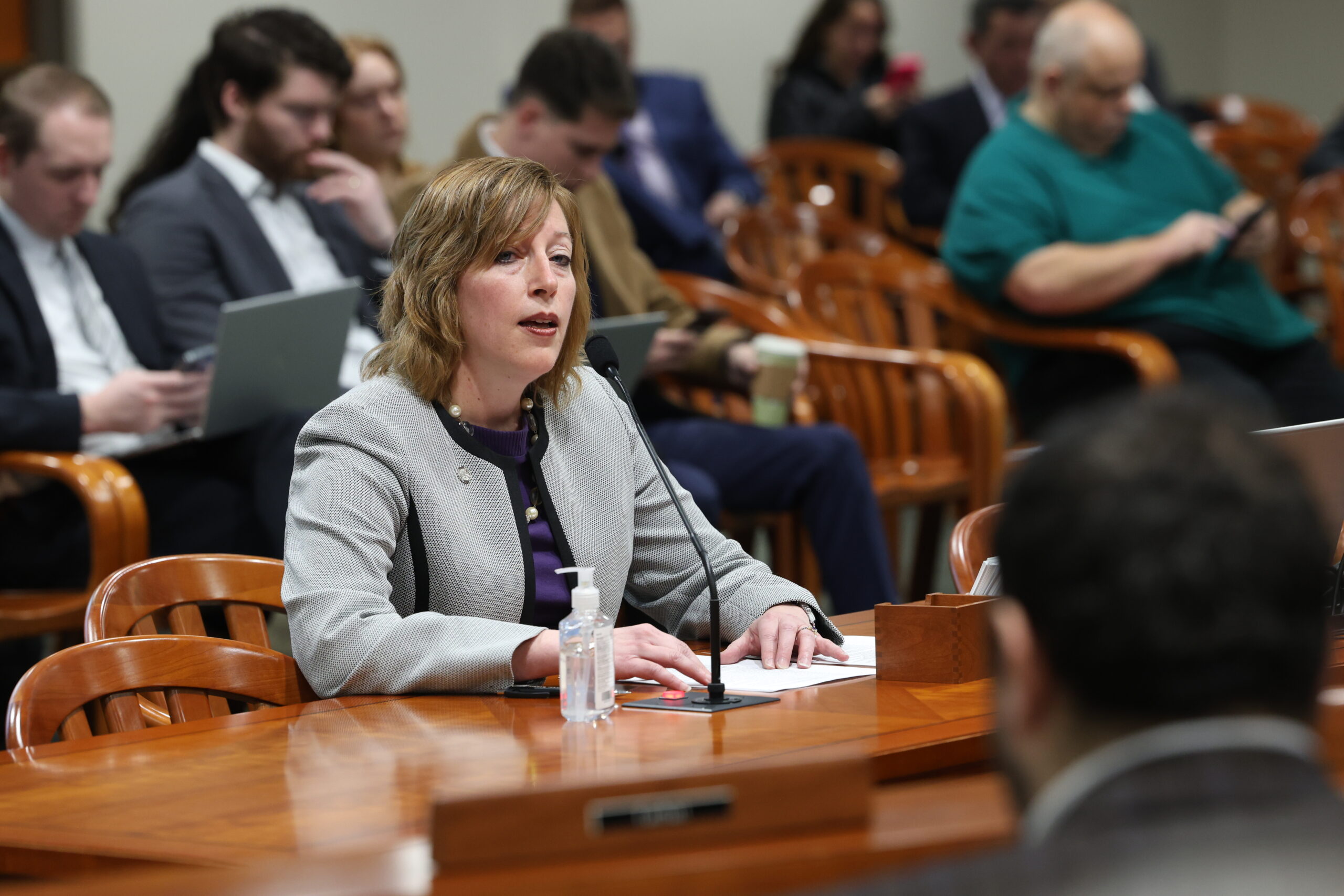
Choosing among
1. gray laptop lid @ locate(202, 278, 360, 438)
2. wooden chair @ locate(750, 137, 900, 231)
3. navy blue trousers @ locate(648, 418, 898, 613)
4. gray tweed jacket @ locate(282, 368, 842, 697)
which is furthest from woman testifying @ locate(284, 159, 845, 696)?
wooden chair @ locate(750, 137, 900, 231)

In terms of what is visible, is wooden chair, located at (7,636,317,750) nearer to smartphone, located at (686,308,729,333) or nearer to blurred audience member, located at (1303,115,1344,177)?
smartphone, located at (686,308,729,333)

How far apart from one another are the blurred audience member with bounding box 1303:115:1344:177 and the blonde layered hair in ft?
13.7

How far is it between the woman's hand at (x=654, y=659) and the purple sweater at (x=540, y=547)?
263 mm

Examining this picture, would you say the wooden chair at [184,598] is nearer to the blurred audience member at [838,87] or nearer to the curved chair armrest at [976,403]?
the curved chair armrest at [976,403]

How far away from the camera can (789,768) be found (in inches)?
31.0

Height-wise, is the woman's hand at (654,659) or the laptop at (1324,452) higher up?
the laptop at (1324,452)

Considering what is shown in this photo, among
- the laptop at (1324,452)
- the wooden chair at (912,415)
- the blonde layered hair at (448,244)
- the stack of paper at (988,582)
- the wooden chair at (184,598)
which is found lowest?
the wooden chair at (912,415)

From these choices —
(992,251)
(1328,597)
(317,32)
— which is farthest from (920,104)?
(1328,597)

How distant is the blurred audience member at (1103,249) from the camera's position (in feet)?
12.5

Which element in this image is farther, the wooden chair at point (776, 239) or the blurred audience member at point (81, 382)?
the wooden chair at point (776, 239)

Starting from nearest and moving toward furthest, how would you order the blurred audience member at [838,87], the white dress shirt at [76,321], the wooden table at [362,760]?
1. the wooden table at [362,760]
2. the white dress shirt at [76,321]
3. the blurred audience member at [838,87]

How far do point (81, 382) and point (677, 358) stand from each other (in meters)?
1.25

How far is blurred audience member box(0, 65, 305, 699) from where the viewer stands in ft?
9.82

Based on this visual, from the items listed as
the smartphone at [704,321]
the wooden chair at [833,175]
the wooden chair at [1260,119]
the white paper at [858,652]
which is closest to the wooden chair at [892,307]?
the smartphone at [704,321]
